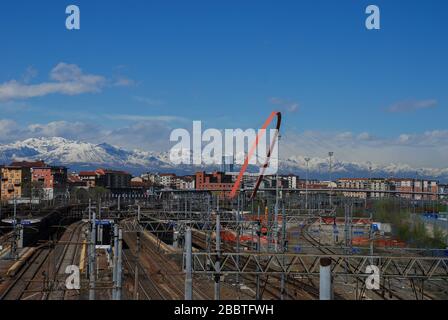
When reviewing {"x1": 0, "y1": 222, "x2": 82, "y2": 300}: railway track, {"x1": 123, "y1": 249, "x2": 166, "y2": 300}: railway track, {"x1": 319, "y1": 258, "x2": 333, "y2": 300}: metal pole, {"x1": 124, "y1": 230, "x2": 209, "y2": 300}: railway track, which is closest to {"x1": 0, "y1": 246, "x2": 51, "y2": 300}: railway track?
{"x1": 0, "y1": 222, "x2": 82, "y2": 300}: railway track

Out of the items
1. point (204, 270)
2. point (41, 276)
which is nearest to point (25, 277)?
point (41, 276)

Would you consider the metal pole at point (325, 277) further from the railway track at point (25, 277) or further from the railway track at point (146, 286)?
the railway track at point (146, 286)

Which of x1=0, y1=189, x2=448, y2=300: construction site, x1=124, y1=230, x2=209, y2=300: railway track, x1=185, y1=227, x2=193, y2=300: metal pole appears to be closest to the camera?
x1=185, y1=227, x2=193, y2=300: metal pole

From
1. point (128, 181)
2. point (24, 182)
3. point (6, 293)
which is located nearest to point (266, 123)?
point (6, 293)

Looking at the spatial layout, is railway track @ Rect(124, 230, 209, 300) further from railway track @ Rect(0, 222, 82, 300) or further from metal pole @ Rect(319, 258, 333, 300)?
metal pole @ Rect(319, 258, 333, 300)

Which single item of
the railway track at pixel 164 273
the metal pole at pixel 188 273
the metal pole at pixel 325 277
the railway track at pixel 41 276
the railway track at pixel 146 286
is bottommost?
the railway track at pixel 164 273

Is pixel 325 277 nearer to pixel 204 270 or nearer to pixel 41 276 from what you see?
pixel 204 270

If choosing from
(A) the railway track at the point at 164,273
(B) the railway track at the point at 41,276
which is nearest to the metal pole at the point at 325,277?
(B) the railway track at the point at 41,276

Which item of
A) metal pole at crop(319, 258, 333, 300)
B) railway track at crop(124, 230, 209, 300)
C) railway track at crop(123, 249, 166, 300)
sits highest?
metal pole at crop(319, 258, 333, 300)
